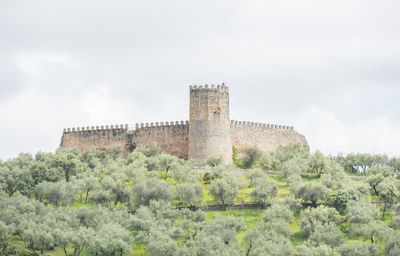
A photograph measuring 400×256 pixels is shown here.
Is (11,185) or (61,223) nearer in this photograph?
(61,223)

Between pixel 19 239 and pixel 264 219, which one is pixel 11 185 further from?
pixel 264 219

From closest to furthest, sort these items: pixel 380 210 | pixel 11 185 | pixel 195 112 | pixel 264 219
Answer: pixel 264 219
pixel 380 210
pixel 11 185
pixel 195 112

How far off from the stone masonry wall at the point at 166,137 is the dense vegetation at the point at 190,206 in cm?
282

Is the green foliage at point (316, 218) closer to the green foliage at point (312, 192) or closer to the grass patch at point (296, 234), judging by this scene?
the grass patch at point (296, 234)

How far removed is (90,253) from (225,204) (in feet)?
47.9

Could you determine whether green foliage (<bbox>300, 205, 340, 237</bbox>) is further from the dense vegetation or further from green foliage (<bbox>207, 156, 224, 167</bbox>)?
green foliage (<bbox>207, 156, 224, 167</bbox>)

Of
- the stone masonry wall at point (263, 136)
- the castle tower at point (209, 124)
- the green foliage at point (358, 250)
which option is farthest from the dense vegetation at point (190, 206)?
the stone masonry wall at point (263, 136)

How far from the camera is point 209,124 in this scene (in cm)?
8519

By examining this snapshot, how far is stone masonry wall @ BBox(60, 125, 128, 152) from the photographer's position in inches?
3709

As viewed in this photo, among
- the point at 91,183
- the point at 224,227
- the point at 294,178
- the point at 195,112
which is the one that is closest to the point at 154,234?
the point at 224,227

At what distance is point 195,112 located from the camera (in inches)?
3376

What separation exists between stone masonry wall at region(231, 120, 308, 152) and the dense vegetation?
2693 mm

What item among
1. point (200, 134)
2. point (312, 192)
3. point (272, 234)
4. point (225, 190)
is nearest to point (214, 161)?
point (200, 134)

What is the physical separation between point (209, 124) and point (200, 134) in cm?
142
